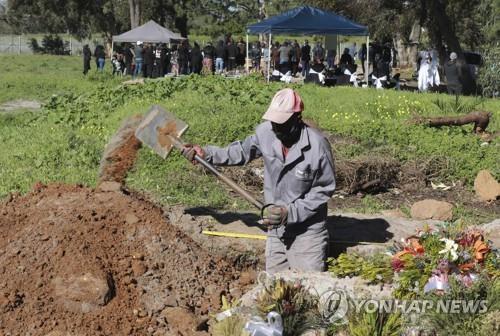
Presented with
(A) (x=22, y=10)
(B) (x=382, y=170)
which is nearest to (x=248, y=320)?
(B) (x=382, y=170)

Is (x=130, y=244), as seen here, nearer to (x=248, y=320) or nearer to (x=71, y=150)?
(x=248, y=320)

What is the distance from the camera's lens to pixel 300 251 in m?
5.73

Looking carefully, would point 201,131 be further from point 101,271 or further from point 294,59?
point 294,59

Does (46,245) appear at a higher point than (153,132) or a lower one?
lower

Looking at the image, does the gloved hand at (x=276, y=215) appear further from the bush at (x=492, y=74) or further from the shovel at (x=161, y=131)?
the bush at (x=492, y=74)

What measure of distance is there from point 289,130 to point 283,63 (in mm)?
21352

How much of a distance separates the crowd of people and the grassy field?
6.64 meters

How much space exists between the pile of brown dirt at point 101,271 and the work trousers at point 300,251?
530mm

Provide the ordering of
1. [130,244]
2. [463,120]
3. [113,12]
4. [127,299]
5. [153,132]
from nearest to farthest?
[127,299] → [130,244] → [153,132] → [463,120] → [113,12]

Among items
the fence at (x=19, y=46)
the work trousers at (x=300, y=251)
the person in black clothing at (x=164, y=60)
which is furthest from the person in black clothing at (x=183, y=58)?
the fence at (x=19, y=46)

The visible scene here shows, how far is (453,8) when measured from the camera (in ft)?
126

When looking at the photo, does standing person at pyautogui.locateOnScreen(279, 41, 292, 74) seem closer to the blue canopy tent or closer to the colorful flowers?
the blue canopy tent

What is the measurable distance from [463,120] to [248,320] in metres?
8.15

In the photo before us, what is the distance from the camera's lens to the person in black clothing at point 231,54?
3138 cm
